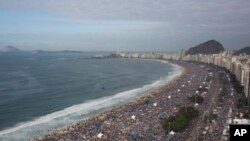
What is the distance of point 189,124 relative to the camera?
38094mm

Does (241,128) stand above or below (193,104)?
above

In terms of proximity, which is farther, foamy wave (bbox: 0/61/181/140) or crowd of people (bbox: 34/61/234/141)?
foamy wave (bbox: 0/61/181/140)

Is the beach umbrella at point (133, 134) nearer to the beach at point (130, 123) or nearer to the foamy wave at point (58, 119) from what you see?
the beach at point (130, 123)

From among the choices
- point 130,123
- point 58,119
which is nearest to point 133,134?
point 130,123

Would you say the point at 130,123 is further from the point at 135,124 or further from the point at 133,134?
the point at 133,134

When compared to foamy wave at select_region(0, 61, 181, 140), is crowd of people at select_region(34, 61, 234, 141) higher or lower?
higher

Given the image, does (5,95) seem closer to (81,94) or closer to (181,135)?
(81,94)

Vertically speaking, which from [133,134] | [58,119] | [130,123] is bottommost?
[58,119]

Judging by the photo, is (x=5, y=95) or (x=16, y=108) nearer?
(x=16, y=108)

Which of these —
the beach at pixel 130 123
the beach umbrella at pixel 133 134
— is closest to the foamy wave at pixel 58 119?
the beach at pixel 130 123

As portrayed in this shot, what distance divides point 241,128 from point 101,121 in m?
35.2

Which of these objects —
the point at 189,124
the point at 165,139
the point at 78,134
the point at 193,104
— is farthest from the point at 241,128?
the point at 193,104

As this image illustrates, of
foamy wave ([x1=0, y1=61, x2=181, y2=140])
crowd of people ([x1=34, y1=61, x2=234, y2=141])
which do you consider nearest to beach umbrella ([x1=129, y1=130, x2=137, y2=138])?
crowd of people ([x1=34, y1=61, x2=234, y2=141])

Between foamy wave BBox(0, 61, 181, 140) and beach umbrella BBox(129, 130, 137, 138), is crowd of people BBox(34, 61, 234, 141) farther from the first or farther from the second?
foamy wave BBox(0, 61, 181, 140)
